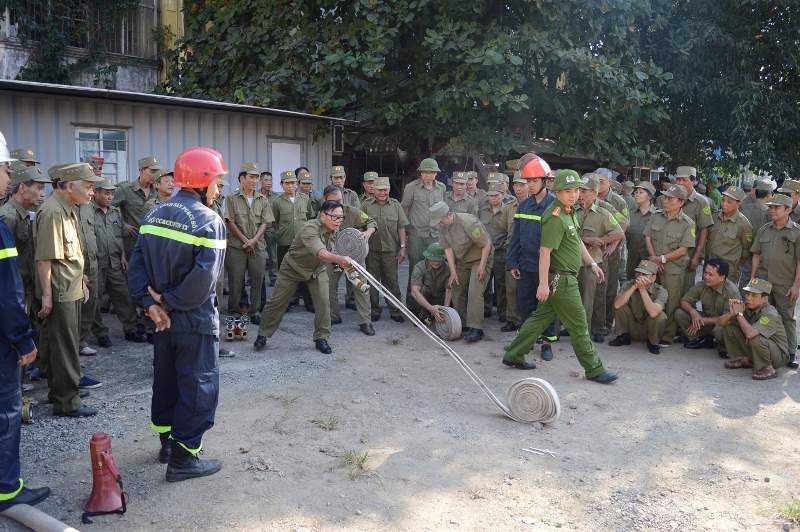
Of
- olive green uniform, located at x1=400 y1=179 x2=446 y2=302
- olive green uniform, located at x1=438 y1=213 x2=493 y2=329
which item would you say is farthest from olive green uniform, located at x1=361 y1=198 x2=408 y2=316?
olive green uniform, located at x1=438 y1=213 x2=493 y2=329

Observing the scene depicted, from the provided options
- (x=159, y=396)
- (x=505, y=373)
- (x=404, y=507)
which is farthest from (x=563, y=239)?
(x=159, y=396)

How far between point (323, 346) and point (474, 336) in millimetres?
1776

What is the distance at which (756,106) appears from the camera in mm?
14336

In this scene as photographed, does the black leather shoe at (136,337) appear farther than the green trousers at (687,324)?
No

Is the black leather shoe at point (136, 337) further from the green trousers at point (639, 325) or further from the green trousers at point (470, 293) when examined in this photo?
the green trousers at point (639, 325)

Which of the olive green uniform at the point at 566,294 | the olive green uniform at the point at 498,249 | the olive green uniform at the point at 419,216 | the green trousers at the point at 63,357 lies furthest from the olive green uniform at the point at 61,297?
the olive green uniform at the point at 498,249

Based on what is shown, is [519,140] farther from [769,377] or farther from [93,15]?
[93,15]

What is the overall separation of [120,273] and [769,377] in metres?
6.91

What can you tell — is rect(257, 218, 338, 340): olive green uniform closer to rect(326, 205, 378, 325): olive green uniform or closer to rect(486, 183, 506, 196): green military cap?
rect(326, 205, 378, 325): olive green uniform

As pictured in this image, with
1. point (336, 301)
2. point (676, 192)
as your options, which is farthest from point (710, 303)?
point (336, 301)

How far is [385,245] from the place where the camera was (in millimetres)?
9359

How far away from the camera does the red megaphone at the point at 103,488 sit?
3.93 meters

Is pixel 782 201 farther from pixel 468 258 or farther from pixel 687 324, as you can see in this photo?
pixel 468 258

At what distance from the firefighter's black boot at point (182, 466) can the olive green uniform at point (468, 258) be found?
4.39m
